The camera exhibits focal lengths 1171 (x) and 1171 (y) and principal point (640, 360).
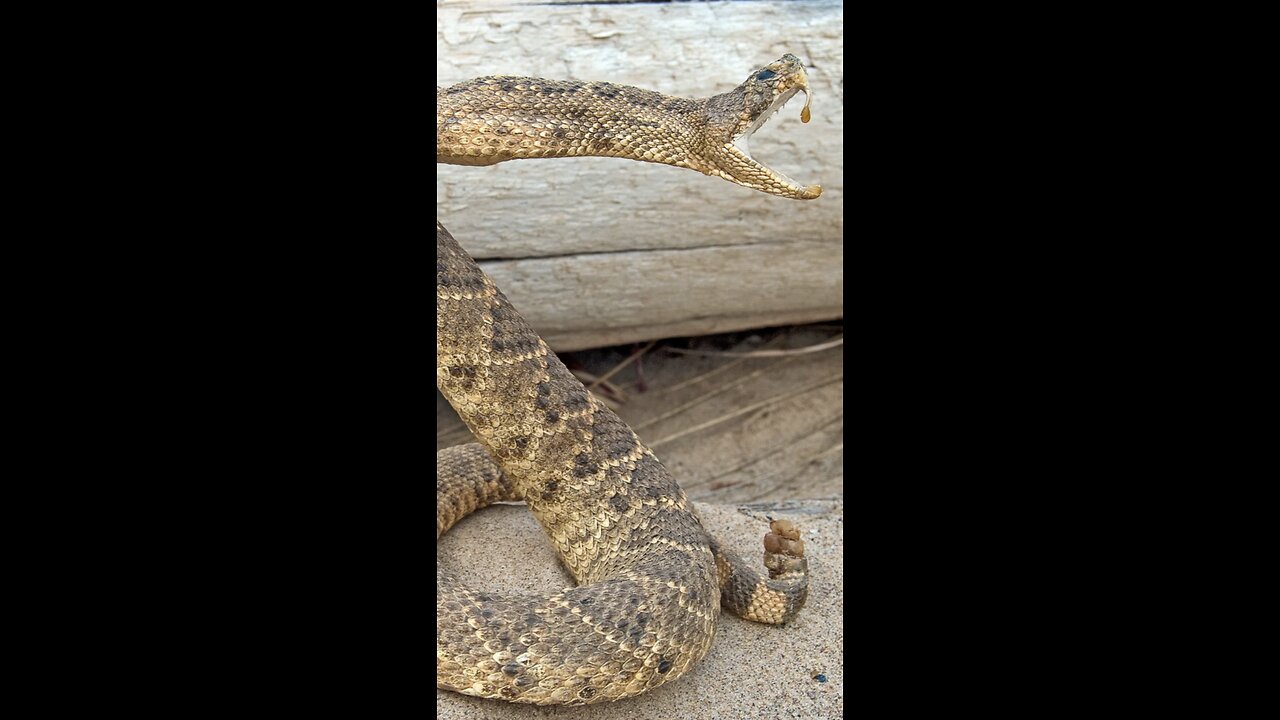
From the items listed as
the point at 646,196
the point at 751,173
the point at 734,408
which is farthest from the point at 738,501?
the point at 751,173

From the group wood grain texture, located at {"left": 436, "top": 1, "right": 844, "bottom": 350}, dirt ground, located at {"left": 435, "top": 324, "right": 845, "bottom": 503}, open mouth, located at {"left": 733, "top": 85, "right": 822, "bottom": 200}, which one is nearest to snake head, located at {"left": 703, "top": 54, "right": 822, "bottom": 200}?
Answer: open mouth, located at {"left": 733, "top": 85, "right": 822, "bottom": 200}

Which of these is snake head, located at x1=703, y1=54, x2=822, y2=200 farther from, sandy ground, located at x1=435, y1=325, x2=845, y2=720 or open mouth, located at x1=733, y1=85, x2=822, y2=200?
sandy ground, located at x1=435, y1=325, x2=845, y2=720

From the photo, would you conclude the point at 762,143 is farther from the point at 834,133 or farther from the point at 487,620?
the point at 487,620

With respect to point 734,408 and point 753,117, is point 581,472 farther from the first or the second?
point 734,408

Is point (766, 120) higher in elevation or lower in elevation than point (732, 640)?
higher

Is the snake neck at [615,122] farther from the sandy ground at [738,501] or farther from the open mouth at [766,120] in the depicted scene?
the sandy ground at [738,501]
